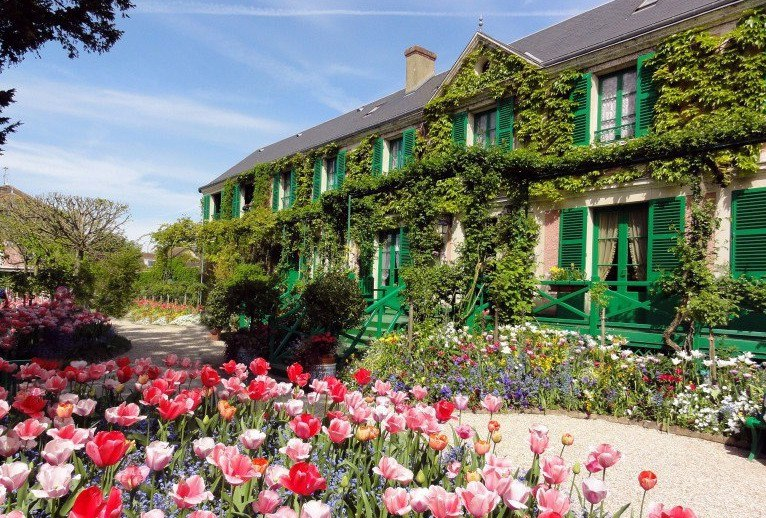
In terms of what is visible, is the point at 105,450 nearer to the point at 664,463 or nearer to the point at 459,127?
the point at 664,463

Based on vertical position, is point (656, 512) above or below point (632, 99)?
below

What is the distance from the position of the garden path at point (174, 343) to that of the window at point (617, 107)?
869 cm

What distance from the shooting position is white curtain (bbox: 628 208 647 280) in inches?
382

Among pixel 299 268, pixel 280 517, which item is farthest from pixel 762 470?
pixel 299 268

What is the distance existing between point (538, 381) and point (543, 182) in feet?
19.7

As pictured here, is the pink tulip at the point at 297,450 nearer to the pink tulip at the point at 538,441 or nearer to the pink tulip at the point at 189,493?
the pink tulip at the point at 189,493

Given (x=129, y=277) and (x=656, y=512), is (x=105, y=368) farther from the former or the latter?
(x=129, y=277)

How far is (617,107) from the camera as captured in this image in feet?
33.4

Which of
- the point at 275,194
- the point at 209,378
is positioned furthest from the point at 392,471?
the point at 275,194

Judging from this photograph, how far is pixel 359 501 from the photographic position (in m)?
1.76

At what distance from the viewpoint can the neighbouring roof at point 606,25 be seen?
938cm

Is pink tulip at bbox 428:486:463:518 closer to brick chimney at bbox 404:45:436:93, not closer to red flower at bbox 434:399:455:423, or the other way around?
red flower at bbox 434:399:455:423

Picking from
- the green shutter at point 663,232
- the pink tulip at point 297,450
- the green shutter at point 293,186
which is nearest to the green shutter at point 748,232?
the green shutter at point 663,232

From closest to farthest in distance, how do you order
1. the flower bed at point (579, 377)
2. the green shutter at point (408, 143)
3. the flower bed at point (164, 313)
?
the flower bed at point (579, 377), the green shutter at point (408, 143), the flower bed at point (164, 313)
